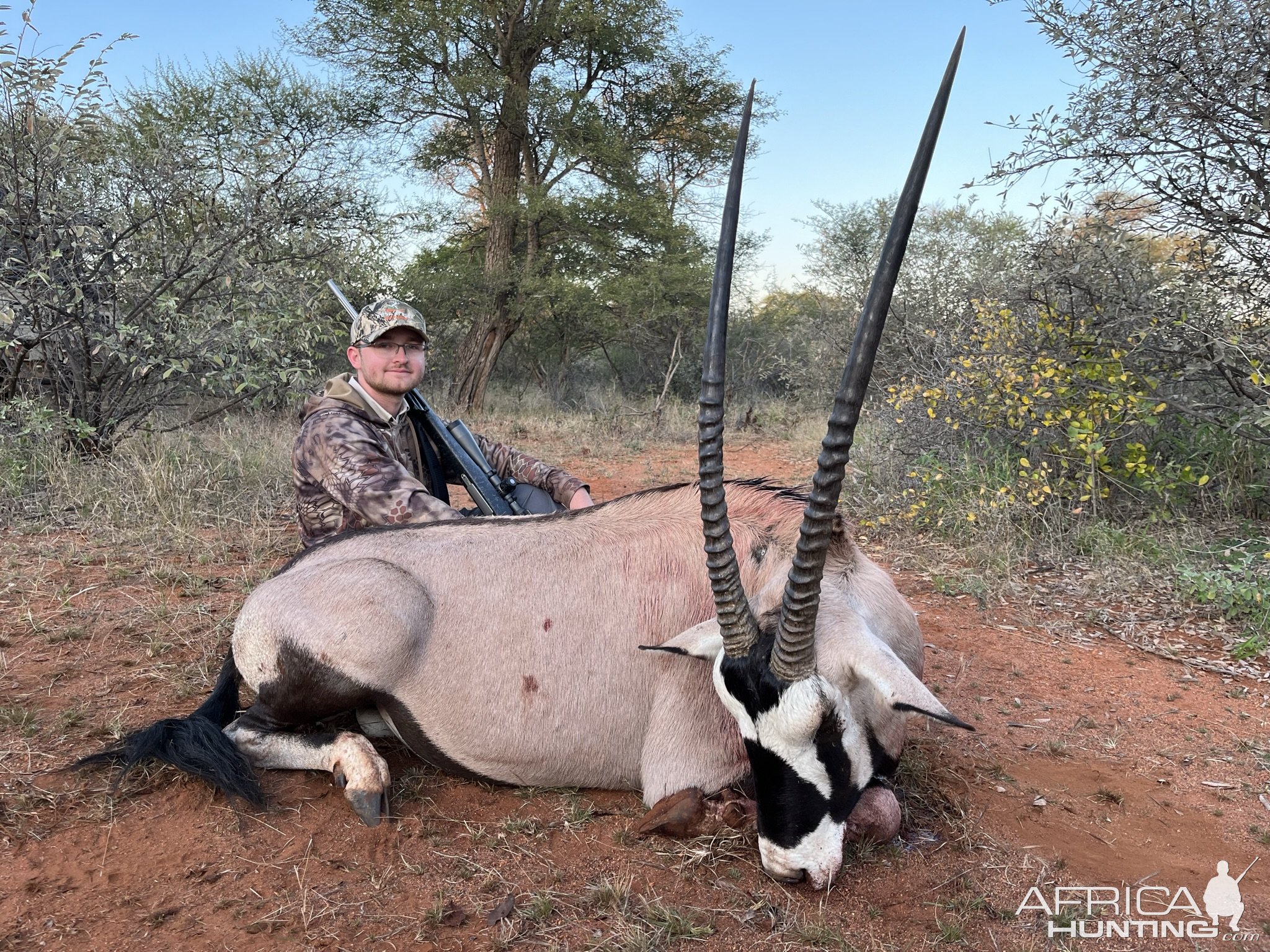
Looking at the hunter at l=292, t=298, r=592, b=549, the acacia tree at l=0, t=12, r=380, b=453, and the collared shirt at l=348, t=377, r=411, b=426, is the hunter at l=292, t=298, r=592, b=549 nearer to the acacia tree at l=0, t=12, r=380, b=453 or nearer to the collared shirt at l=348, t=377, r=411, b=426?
the collared shirt at l=348, t=377, r=411, b=426

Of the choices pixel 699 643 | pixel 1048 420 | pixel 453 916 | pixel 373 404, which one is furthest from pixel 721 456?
pixel 1048 420

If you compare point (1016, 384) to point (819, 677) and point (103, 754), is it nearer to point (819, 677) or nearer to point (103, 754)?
point (819, 677)

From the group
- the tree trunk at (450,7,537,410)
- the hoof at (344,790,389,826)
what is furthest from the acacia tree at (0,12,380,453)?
the tree trunk at (450,7,537,410)

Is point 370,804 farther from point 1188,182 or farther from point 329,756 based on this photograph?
point 1188,182

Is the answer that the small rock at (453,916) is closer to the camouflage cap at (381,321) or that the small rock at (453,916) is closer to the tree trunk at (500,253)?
the camouflage cap at (381,321)

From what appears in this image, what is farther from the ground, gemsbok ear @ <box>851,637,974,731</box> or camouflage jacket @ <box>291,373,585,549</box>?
camouflage jacket @ <box>291,373,585,549</box>

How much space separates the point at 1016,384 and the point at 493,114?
14461 millimetres

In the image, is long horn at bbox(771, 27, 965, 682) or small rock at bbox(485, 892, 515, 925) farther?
small rock at bbox(485, 892, 515, 925)

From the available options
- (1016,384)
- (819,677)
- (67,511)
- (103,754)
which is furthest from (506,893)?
(67,511)

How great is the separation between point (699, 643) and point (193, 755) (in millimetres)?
1870

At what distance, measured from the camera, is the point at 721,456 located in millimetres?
2396

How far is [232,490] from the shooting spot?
7.56m

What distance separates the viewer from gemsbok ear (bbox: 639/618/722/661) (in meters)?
2.72

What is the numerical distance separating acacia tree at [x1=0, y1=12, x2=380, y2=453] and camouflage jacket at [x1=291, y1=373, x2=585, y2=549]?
361 cm
